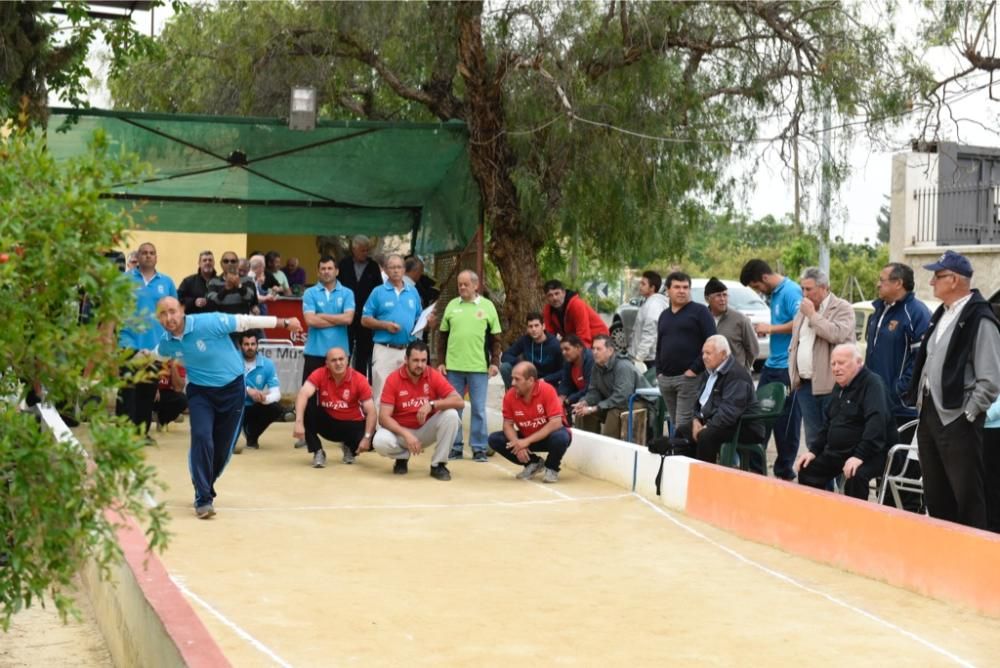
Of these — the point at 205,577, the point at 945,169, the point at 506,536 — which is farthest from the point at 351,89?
the point at 205,577

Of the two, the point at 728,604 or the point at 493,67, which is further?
the point at 493,67

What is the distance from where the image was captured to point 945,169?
22.2 meters

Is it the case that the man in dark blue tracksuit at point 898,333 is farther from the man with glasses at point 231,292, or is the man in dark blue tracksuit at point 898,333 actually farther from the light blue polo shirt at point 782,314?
the man with glasses at point 231,292

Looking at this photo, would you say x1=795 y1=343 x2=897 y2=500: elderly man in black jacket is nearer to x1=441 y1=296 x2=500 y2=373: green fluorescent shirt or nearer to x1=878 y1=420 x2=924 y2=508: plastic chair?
x1=878 y1=420 x2=924 y2=508: plastic chair

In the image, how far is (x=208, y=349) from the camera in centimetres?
976

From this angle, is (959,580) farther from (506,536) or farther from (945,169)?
(945,169)

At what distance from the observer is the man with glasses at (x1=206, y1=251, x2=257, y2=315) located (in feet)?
45.8

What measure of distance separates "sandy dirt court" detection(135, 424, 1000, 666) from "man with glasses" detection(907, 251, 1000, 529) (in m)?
0.72

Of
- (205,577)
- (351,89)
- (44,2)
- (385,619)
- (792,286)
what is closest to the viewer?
(385,619)

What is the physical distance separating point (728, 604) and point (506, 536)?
2.23m

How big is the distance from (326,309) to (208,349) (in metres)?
3.56

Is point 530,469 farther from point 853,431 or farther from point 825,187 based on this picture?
point 825,187

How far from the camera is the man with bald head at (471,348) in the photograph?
12781 mm

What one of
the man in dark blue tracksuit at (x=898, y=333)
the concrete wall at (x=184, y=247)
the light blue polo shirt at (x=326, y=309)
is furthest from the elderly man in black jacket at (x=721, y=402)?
the concrete wall at (x=184, y=247)
